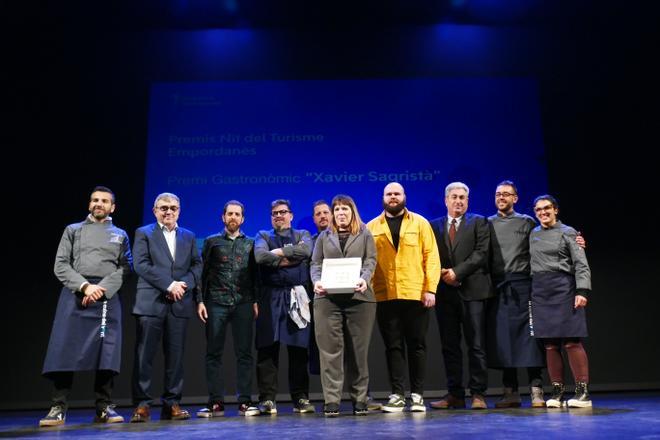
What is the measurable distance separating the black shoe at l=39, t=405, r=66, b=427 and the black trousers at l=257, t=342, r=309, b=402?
1235 mm

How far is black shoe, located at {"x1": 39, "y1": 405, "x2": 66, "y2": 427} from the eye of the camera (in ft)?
12.1

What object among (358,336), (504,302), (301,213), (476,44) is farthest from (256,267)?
(476,44)

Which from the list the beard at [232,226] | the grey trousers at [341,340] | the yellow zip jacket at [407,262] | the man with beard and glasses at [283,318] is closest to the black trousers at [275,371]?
the man with beard and glasses at [283,318]

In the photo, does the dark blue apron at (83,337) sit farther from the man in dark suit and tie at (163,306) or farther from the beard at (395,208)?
the beard at (395,208)

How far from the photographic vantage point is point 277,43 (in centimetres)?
619

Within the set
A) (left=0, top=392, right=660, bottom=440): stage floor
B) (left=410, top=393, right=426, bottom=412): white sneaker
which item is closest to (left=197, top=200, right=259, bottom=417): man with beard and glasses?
(left=0, top=392, right=660, bottom=440): stage floor

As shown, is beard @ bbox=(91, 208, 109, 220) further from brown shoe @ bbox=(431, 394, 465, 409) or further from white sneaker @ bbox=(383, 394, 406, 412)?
brown shoe @ bbox=(431, 394, 465, 409)

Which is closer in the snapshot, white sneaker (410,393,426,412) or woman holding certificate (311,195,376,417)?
woman holding certificate (311,195,376,417)

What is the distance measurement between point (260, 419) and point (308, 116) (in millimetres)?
3155

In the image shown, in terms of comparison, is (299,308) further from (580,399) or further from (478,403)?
(580,399)

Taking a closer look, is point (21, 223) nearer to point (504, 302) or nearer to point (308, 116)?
point (308, 116)

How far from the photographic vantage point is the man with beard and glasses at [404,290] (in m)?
3.88

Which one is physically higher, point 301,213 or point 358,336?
point 301,213

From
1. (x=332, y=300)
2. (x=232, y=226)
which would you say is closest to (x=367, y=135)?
(x=232, y=226)
